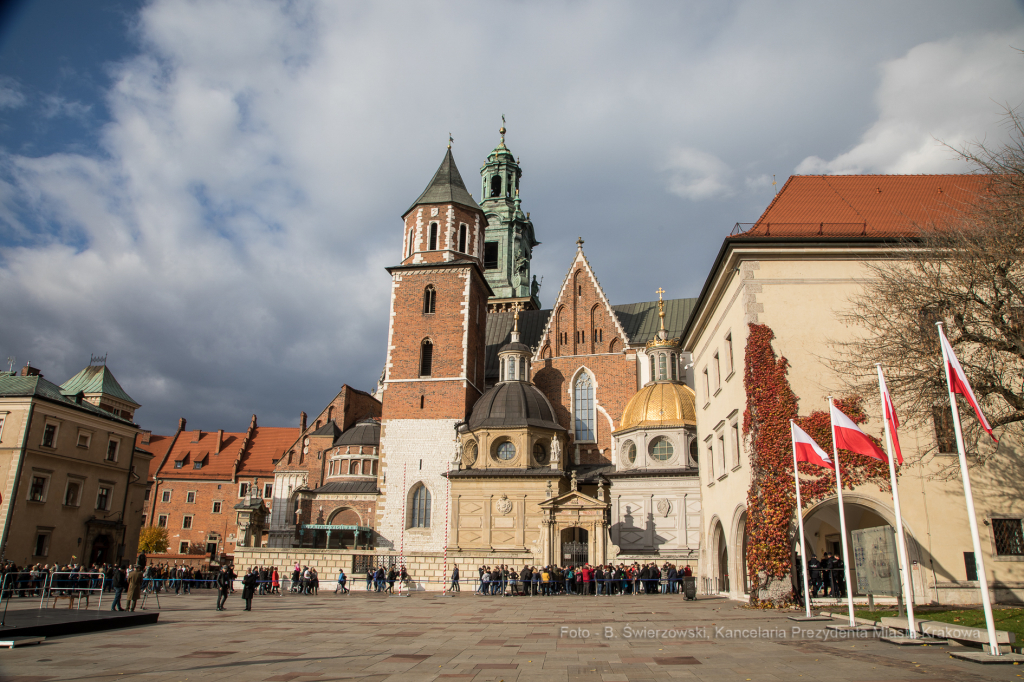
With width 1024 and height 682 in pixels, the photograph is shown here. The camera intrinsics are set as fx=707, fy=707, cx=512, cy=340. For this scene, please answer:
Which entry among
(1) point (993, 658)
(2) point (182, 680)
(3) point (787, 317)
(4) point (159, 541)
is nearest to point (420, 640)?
(2) point (182, 680)

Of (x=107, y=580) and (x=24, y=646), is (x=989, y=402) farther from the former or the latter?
(x=107, y=580)

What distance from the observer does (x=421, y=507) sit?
4019cm

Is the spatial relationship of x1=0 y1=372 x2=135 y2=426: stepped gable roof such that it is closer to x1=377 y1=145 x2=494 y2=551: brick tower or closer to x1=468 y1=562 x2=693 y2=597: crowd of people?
x1=377 y1=145 x2=494 y2=551: brick tower

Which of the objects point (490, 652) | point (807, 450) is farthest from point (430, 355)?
point (490, 652)

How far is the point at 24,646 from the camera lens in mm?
12406

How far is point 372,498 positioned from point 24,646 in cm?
3274

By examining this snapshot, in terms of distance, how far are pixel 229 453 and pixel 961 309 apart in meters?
64.8

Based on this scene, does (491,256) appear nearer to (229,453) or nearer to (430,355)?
(430,355)

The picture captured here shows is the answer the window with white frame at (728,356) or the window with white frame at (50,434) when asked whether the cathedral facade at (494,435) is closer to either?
the window with white frame at (728,356)

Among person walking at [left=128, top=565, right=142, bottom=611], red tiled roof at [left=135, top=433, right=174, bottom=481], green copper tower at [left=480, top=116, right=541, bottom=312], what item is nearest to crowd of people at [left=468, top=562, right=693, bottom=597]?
person walking at [left=128, top=565, right=142, bottom=611]

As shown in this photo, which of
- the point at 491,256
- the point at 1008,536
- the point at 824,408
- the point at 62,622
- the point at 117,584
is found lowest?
the point at 62,622

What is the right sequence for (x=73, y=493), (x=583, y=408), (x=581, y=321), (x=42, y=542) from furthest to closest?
(x=581, y=321)
(x=583, y=408)
(x=73, y=493)
(x=42, y=542)

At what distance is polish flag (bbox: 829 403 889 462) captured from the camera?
1461 centimetres

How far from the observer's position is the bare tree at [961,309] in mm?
14523
